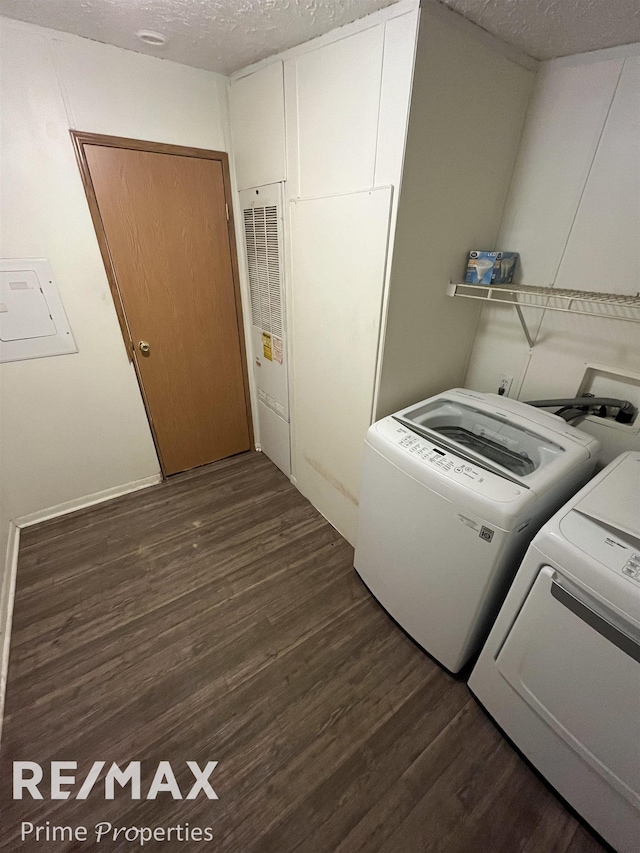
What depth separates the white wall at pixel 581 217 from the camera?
1179 mm

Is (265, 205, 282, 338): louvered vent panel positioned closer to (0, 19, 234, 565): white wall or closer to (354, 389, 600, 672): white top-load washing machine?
(0, 19, 234, 565): white wall

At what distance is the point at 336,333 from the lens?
161cm

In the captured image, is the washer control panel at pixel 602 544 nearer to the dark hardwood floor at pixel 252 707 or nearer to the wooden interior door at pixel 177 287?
the dark hardwood floor at pixel 252 707

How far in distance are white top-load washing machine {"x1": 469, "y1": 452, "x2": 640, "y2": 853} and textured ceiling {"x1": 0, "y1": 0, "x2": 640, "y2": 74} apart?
1347 millimetres

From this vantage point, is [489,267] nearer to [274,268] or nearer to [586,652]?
[274,268]

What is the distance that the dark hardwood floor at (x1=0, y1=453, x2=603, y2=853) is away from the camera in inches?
42.6

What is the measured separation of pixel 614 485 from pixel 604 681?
1.76 ft

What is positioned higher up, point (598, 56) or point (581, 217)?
point (598, 56)

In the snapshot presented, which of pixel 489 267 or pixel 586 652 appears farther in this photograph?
pixel 489 267

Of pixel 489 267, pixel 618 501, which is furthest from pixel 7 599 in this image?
pixel 489 267

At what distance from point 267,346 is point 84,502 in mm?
1558

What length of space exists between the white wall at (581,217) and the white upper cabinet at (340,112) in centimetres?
69

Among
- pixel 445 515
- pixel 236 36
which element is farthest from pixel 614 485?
pixel 236 36

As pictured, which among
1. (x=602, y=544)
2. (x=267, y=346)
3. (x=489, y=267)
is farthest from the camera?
(x=267, y=346)
